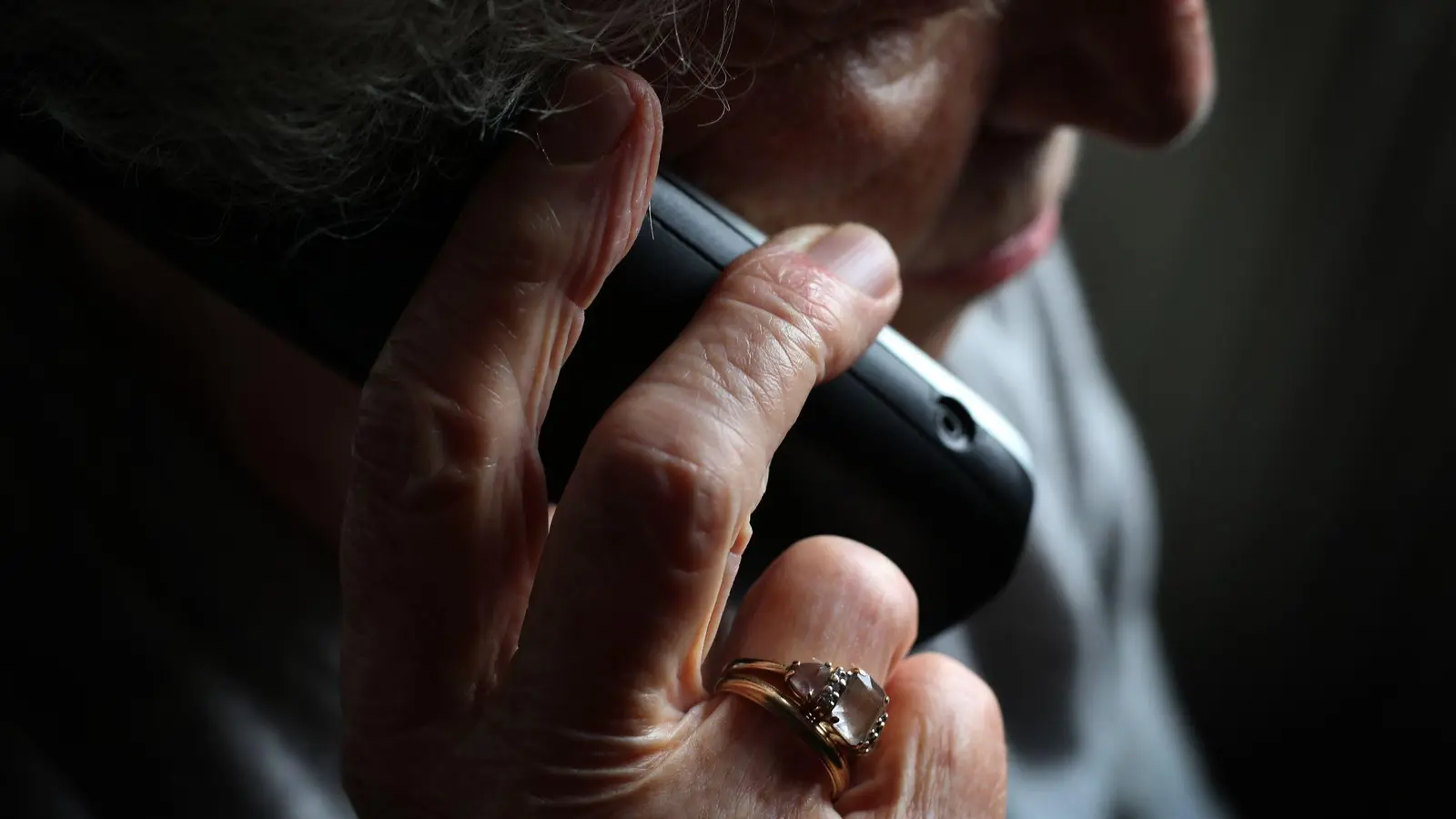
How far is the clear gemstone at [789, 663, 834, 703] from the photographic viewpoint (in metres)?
0.44

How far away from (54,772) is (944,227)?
0.57 m

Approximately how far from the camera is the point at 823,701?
44 centimetres

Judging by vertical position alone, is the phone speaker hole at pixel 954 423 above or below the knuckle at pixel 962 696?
above

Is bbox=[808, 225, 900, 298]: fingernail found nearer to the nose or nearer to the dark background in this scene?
the nose

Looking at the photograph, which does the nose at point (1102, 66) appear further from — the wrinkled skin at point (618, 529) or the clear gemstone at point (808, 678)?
A: the clear gemstone at point (808, 678)

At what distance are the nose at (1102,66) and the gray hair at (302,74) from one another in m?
0.23

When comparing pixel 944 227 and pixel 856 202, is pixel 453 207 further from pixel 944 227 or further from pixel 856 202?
pixel 944 227

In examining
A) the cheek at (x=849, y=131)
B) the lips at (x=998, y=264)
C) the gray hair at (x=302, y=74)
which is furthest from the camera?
the lips at (x=998, y=264)

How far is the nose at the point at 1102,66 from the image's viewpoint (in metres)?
0.60

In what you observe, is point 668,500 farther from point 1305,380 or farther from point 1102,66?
point 1305,380

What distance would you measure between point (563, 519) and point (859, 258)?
173mm

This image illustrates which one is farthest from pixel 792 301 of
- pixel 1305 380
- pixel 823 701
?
pixel 1305 380

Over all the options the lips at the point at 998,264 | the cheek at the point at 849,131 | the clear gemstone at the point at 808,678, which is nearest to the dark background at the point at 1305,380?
the lips at the point at 998,264

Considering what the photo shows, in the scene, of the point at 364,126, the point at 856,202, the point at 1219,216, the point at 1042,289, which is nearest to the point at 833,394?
the point at 856,202
